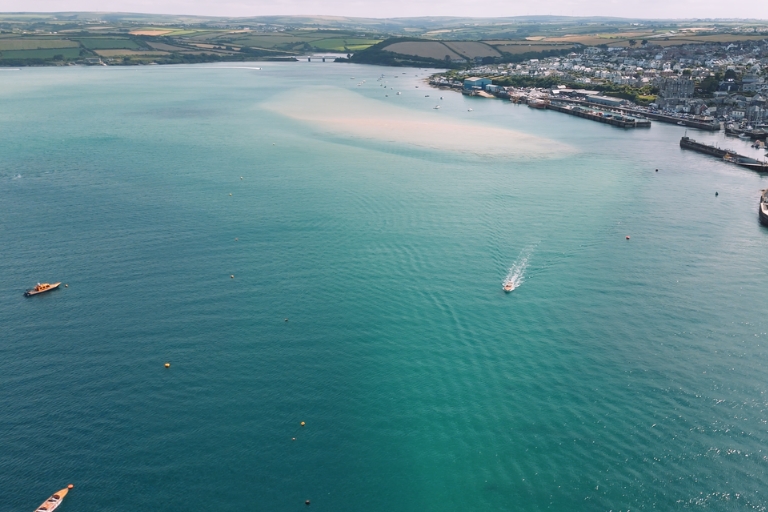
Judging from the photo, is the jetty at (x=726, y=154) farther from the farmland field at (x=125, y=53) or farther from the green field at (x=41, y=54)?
the green field at (x=41, y=54)

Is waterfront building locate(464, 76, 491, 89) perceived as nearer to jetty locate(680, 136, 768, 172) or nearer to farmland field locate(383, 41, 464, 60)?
farmland field locate(383, 41, 464, 60)

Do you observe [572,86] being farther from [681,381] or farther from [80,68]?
[80,68]

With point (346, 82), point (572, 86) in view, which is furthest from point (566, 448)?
point (346, 82)

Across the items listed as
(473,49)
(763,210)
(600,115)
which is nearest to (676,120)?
(600,115)

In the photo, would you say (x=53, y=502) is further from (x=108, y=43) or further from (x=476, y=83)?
(x=108, y=43)

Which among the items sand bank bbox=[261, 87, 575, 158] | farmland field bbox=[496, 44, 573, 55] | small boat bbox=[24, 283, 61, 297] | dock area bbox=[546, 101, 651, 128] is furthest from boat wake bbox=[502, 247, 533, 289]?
farmland field bbox=[496, 44, 573, 55]

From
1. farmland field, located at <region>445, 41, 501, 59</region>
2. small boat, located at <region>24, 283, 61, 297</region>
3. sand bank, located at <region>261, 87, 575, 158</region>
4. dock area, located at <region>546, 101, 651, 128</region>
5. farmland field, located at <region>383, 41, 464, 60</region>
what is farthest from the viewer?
farmland field, located at <region>383, 41, 464, 60</region>

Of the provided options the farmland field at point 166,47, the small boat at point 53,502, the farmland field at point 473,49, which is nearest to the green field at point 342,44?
the farmland field at point 473,49
